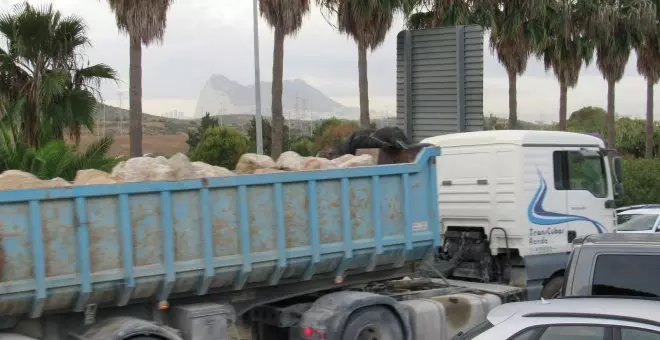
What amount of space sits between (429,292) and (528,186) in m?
2.15

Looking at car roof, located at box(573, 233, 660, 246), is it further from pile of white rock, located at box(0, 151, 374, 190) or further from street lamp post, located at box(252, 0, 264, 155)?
street lamp post, located at box(252, 0, 264, 155)

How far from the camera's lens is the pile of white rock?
22.4 feet

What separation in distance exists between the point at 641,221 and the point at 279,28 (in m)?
9.71

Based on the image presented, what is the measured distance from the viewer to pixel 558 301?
17.1 feet

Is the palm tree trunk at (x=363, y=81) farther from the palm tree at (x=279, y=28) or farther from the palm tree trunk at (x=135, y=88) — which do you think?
the palm tree trunk at (x=135, y=88)

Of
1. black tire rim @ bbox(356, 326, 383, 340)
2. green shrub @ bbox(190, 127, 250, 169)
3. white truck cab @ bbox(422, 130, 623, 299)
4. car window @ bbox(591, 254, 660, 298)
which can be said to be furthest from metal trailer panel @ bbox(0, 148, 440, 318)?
green shrub @ bbox(190, 127, 250, 169)

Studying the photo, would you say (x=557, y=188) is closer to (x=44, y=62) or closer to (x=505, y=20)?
(x=44, y=62)

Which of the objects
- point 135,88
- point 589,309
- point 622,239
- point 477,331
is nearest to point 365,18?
point 135,88

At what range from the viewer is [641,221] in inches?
691

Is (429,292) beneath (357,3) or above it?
beneath

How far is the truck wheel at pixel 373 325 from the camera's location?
26.6 feet

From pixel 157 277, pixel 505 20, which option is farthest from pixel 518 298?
pixel 505 20

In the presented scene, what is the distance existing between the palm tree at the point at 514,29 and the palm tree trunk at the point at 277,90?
6919 mm

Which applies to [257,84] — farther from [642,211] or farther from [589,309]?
[589,309]
